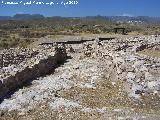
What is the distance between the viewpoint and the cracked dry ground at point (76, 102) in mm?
11375

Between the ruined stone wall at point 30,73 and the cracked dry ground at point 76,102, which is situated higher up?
the ruined stone wall at point 30,73

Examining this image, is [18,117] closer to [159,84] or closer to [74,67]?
[159,84]

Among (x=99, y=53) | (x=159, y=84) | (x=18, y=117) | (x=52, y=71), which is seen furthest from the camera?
(x=99, y=53)

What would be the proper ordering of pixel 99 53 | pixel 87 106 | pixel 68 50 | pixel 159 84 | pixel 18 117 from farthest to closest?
pixel 68 50 → pixel 99 53 → pixel 159 84 → pixel 87 106 → pixel 18 117

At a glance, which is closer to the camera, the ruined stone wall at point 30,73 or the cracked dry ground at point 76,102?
the cracked dry ground at point 76,102

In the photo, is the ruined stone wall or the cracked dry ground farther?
the ruined stone wall

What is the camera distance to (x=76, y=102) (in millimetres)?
12555

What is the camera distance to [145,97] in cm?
1271

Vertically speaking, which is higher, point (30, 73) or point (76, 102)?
point (30, 73)

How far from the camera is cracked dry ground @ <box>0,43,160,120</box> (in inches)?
448

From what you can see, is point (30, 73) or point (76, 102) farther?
point (30, 73)

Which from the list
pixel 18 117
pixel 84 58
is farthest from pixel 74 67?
pixel 18 117

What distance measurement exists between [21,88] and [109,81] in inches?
135

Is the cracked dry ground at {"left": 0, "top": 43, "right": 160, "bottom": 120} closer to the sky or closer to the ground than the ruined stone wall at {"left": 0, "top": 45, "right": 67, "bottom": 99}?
closer to the ground
